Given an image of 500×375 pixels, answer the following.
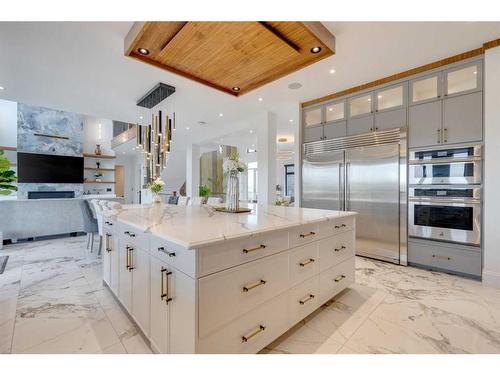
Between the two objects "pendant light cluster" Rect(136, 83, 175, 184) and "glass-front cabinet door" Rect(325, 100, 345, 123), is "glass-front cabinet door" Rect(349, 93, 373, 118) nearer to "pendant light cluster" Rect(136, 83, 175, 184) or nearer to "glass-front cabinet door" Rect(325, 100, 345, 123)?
"glass-front cabinet door" Rect(325, 100, 345, 123)

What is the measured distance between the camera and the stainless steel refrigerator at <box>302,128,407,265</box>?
10.8ft

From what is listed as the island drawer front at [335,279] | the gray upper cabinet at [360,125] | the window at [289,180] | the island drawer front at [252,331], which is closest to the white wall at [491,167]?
the gray upper cabinet at [360,125]

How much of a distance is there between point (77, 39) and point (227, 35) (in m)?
1.68

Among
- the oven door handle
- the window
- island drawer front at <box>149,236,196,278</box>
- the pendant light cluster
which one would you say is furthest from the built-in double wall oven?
the window

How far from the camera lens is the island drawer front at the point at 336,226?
1976 mm

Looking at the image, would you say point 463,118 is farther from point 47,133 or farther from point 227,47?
point 47,133

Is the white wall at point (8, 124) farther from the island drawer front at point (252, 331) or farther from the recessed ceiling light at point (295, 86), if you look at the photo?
the island drawer front at point (252, 331)

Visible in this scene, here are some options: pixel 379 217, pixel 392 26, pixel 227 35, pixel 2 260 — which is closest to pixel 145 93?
pixel 227 35

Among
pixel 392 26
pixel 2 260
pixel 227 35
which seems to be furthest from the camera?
pixel 2 260

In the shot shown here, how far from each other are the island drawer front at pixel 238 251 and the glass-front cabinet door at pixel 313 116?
128 inches

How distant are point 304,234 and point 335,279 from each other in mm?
724

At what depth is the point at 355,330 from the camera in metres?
1.79
